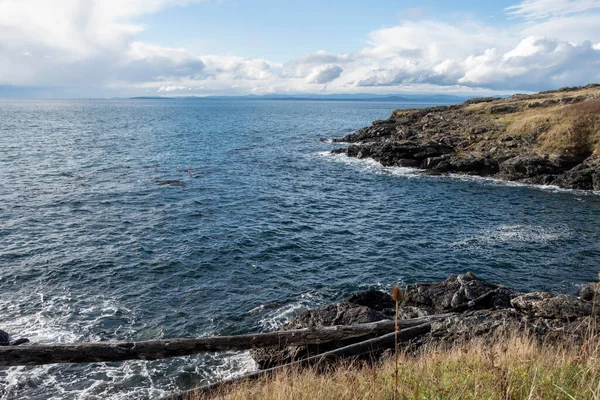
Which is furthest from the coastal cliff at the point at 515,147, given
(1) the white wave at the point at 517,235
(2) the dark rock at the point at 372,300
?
(2) the dark rock at the point at 372,300

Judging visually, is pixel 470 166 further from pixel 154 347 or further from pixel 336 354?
pixel 154 347

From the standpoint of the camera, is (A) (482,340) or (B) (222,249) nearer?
(A) (482,340)

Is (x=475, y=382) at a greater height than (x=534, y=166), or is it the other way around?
(x=475, y=382)

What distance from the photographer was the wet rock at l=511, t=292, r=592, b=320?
A: 46.9 ft

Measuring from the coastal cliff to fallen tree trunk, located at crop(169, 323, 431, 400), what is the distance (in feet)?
141

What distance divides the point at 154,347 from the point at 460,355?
694cm

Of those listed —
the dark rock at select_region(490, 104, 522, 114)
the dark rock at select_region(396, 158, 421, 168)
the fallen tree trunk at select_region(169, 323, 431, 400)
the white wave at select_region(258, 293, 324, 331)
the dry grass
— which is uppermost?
the dark rock at select_region(490, 104, 522, 114)

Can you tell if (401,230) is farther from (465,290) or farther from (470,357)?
(470,357)

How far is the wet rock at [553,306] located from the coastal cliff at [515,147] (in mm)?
36568

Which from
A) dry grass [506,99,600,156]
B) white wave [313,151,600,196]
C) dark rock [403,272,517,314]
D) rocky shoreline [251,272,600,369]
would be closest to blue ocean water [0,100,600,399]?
white wave [313,151,600,196]

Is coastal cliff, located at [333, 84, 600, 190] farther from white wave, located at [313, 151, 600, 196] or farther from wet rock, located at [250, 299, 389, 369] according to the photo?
wet rock, located at [250, 299, 389, 369]

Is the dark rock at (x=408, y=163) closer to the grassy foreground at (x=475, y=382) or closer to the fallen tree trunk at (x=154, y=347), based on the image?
the fallen tree trunk at (x=154, y=347)

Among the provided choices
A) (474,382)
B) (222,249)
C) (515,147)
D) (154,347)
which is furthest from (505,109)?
(154,347)

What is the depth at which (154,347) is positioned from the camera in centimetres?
963
